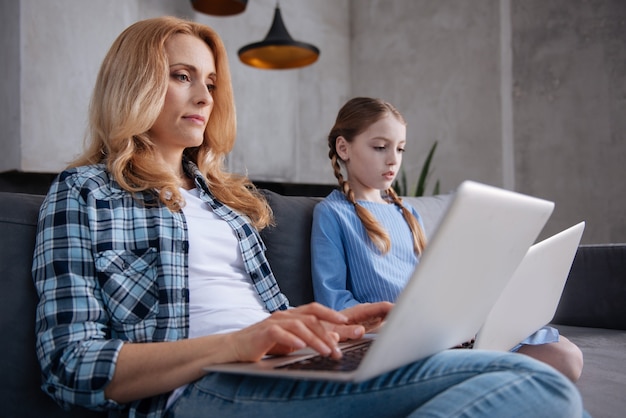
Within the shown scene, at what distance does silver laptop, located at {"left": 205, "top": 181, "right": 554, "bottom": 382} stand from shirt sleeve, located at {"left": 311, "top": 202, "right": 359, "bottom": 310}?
63cm

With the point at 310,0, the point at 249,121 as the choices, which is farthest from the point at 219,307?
the point at 310,0

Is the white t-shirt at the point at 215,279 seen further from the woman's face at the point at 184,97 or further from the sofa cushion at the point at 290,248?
the sofa cushion at the point at 290,248

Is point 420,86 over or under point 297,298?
over

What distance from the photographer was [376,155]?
1750 millimetres

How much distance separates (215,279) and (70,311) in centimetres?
28

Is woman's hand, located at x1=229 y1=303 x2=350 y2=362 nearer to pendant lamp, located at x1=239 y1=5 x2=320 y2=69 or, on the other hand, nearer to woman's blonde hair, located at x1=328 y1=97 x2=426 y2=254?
woman's blonde hair, located at x1=328 y1=97 x2=426 y2=254

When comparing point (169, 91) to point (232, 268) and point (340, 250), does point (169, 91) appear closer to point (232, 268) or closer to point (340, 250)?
point (232, 268)

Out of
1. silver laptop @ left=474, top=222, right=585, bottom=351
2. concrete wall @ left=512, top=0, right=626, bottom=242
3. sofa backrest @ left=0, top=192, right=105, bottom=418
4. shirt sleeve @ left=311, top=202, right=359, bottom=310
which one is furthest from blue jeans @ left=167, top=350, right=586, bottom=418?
concrete wall @ left=512, top=0, right=626, bottom=242

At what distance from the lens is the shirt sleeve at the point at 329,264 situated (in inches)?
59.2

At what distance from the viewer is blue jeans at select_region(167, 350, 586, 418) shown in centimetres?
71

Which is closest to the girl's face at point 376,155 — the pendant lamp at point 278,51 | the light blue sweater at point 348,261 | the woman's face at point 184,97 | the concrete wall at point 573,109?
the light blue sweater at point 348,261

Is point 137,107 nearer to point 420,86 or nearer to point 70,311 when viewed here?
point 70,311

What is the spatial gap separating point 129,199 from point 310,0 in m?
4.66

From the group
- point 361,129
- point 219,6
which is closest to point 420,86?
point 219,6
